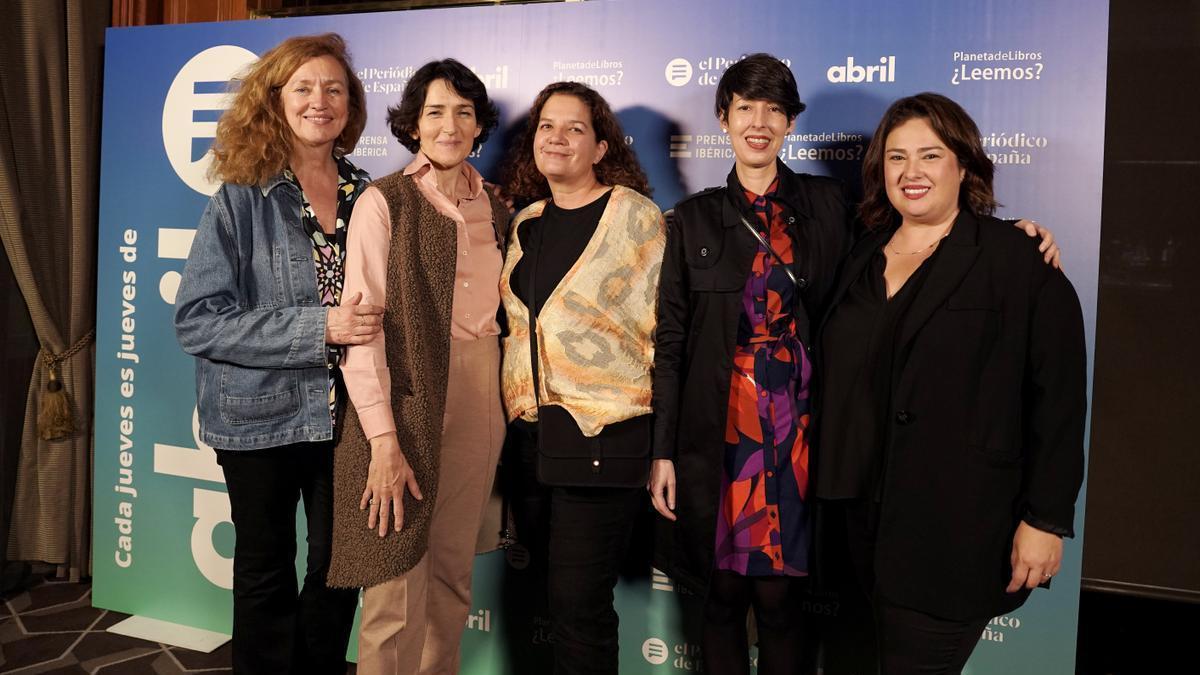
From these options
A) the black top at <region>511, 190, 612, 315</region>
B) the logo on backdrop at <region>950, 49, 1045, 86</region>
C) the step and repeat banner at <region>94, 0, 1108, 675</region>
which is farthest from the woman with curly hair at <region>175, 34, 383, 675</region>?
the logo on backdrop at <region>950, 49, 1045, 86</region>

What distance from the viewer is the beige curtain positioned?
3322 millimetres

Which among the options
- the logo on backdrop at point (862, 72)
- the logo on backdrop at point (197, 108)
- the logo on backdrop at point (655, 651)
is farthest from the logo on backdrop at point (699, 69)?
the logo on backdrop at point (655, 651)

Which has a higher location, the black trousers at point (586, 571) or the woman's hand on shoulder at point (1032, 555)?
the woman's hand on shoulder at point (1032, 555)

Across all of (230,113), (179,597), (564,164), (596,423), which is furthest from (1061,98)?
(179,597)

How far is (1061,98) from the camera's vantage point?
237 cm

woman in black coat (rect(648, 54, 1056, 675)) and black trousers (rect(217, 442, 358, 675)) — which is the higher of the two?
woman in black coat (rect(648, 54, 1056, 675))

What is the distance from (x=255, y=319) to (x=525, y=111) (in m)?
1.18

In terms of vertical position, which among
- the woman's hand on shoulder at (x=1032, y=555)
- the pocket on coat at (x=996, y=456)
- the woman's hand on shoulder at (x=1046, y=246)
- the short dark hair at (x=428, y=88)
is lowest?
the woman's hand on shoulder at (x=1032, y=555)

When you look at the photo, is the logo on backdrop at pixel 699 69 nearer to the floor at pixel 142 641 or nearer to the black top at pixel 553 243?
the black top at pixel 553 243

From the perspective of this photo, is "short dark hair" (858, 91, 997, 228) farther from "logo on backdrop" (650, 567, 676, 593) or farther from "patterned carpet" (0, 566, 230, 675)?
"patterned carpet" (0, 566, 230, 675)

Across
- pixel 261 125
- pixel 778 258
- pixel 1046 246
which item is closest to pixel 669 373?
pixel 778 258

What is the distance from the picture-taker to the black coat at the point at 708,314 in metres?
2.08

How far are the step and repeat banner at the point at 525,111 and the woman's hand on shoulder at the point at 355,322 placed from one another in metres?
1.04

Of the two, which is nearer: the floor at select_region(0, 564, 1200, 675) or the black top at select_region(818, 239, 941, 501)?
the black top at select_region(818, 239, 941, 501)
